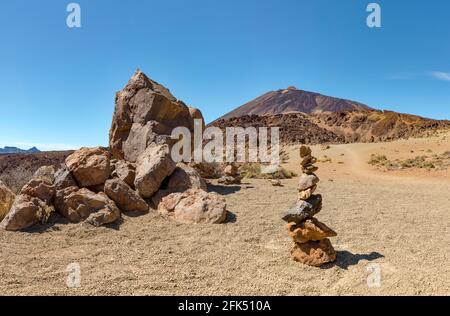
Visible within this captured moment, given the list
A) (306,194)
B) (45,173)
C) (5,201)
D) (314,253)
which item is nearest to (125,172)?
(45,173)

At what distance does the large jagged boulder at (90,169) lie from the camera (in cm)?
814

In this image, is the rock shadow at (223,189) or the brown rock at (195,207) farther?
the rock shadow at (223,189)

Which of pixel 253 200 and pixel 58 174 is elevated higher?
pixel 58 174

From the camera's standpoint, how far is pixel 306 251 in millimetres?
5363

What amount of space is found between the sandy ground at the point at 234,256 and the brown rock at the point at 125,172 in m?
1.43

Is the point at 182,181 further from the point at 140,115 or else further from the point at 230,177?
the point at 230,177

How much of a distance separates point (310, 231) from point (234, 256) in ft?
3.92

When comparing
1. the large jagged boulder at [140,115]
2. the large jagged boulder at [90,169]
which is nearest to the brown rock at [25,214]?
the large jagged boulder at [90,169]

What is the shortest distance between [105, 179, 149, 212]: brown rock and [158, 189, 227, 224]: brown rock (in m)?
0.47

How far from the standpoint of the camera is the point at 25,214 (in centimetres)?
660

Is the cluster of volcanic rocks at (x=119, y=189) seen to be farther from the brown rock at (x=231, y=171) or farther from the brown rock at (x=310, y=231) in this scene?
the brown rock at (x=231, y=171)
